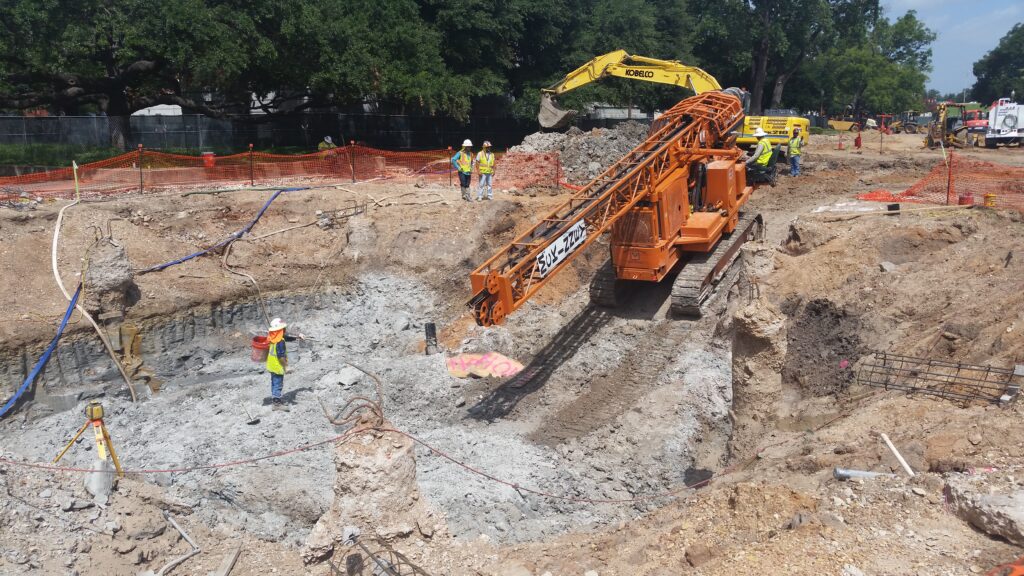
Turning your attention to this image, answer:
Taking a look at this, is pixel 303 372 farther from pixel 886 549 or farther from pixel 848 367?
pixel 886 549

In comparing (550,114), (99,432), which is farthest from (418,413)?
(550,114)

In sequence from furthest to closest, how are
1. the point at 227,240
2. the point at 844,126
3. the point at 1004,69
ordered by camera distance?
the point at 1004,69 < the point at 844,126 < the point at 227,240

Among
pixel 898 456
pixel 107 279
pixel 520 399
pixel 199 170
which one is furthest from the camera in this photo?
pixel 199 170

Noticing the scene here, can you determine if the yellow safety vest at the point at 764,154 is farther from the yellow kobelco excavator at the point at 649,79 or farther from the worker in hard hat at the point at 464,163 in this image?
the worker in hard hat at the point at 464,163

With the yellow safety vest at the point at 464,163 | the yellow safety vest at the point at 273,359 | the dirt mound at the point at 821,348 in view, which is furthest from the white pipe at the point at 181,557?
the yellow safety vest at the point at 464,163

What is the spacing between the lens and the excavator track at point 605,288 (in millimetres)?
13375

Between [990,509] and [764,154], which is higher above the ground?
[764,154]

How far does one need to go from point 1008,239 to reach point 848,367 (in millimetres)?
4571

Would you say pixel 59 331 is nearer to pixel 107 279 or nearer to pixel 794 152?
pixel 107 279

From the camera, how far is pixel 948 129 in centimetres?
3153

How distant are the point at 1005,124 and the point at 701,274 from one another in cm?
2296

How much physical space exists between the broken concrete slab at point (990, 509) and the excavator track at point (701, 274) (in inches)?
252

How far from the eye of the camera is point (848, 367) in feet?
33.9

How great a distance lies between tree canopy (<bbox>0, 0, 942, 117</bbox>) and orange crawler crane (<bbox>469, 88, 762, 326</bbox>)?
11516 millimetres
